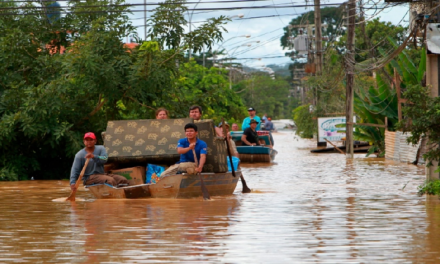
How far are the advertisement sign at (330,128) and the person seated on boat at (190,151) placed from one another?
24.5m

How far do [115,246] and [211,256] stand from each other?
1.32 m

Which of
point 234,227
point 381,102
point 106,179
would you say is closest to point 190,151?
point 106,179

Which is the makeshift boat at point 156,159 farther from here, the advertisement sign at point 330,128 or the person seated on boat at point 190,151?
the advertisement sign at point 330,128

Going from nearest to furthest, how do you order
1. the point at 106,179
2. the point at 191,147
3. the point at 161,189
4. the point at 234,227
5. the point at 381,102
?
the point at 234,227, the point at 191,147, the point at 161,189, the point at 106,179, the point at 381,102

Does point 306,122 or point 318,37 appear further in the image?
point 306,122

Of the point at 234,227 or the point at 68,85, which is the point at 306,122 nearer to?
the point at 68,85

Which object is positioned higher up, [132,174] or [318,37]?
[318,37]

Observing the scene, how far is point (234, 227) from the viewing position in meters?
10.8

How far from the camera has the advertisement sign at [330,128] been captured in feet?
127

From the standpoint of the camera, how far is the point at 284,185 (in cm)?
1914

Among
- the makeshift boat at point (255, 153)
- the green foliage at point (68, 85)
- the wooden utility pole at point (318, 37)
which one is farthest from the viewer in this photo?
the wooden utility pole at point (318, 37)

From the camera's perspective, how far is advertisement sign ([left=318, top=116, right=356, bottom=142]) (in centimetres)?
3869

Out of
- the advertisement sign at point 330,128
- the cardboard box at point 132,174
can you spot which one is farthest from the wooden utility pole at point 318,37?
the cardboard box at point 132,174

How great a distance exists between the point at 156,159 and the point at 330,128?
23965 mm
